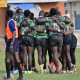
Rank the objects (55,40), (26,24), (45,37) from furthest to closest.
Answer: (45,37) → (26,24) → (55,40)

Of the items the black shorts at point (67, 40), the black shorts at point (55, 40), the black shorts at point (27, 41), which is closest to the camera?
the black shorts at point (55, 40)

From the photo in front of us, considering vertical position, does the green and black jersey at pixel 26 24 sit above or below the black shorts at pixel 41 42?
above

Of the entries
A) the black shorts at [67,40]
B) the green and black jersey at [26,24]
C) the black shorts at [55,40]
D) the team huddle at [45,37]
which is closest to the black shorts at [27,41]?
the team huddle at [45,37]

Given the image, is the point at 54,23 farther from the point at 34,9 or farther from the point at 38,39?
the point at 34,9

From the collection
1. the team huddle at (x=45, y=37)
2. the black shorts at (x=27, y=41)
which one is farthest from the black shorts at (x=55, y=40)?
the black shorts at (x=27, y=41)

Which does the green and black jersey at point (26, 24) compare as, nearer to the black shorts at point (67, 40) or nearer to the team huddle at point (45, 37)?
the team huddle at point (45, 37)

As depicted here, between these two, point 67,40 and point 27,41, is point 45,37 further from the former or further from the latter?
point 67,40

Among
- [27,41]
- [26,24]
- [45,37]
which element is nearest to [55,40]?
[45,37]

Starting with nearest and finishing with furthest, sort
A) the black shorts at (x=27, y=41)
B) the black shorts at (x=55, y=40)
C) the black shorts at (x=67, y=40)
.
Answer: the black shorts at (x=55, y=40) → the black shorts at (x=27, y=41) → the black shorts at (x=67, y=40)

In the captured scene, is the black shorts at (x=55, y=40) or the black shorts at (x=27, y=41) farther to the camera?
the black shorts at (x=27, y=41)

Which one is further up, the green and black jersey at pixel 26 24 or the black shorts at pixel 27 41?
the green and black jersey at pixel 26 24

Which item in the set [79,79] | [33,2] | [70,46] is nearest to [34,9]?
[33,2]

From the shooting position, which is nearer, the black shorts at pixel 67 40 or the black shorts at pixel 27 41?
the black shorts at pixel 27 41

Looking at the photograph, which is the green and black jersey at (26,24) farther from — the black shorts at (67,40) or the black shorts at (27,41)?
the black shorts at (67,40)
